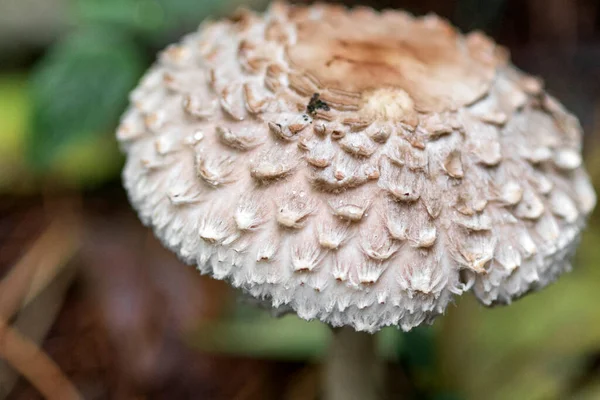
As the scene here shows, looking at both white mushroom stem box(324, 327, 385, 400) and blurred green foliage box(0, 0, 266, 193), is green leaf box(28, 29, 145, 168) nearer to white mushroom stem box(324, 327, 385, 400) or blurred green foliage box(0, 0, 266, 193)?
blurred green foliage box(0, 0, 266, 193)

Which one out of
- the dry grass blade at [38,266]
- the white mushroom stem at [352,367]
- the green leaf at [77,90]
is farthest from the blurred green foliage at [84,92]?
the white mushroom stem at [352,367]

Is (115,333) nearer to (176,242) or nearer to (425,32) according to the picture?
(176,242)

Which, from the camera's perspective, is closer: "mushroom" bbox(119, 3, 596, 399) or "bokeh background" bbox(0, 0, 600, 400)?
"mushroom" bbox(119, 3, 596, 399)

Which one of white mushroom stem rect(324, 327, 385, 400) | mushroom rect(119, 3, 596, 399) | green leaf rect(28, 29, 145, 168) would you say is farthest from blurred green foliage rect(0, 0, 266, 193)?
white mushroom stem rect(324, 327, 385, 400)

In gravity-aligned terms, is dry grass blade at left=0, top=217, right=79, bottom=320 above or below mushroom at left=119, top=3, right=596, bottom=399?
below

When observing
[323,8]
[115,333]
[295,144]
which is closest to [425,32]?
[323,8]

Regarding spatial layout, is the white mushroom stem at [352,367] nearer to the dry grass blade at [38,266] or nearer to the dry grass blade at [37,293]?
the dry grass blade at [37,293]
